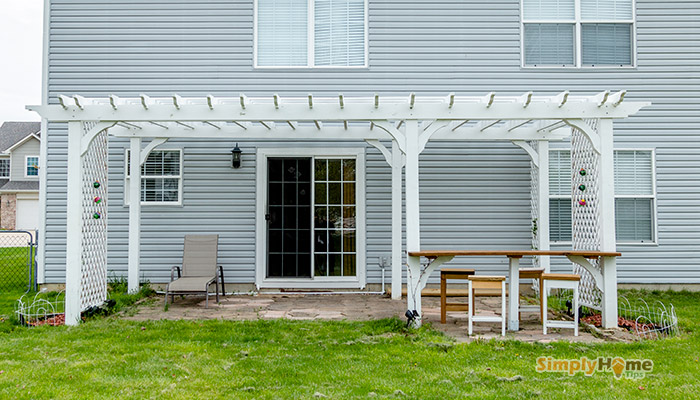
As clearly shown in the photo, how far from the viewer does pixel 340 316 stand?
6.16 m

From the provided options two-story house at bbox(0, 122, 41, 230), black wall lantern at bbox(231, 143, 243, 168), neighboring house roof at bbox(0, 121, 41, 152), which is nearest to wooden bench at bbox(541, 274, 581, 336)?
black wall lantern at bbox(231, 143, 243, 168)

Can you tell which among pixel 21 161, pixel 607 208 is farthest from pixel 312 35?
pixel 21 161

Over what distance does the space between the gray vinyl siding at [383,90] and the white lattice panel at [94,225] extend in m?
1.51

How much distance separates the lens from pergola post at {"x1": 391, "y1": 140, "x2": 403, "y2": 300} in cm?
733

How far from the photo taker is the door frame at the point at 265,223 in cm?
794

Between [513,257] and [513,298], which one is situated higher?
[513,257]

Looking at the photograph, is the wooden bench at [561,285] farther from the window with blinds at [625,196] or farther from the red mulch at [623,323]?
the window with blinds at [625,196]

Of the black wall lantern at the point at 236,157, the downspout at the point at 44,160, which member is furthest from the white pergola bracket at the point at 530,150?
the downspout at the point at 44,160

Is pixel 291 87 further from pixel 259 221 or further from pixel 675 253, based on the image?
pixel 675 253

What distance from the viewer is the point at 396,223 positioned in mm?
7344

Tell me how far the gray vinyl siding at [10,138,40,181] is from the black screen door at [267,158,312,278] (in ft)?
80.6

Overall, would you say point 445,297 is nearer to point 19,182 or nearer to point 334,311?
point 334,311

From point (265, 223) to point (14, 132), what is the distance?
29.1 metres

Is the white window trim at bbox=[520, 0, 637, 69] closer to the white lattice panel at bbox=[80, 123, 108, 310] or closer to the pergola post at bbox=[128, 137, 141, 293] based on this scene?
the pergola post at bbox=[128, 137, 141, 293]
